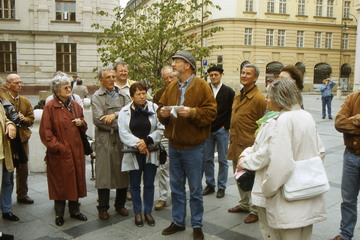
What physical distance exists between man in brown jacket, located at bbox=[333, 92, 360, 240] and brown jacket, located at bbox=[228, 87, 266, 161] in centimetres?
123

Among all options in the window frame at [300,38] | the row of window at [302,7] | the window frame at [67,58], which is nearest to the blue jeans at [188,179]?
the window frame at [67,58]

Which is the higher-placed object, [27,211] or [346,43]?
[346,43]

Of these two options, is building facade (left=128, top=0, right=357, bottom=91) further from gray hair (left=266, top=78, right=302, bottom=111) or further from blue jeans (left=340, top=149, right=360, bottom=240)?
gray hair (left=266, top=78, right=302, bottom=111)

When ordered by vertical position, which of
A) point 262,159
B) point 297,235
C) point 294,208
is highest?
point 262,159

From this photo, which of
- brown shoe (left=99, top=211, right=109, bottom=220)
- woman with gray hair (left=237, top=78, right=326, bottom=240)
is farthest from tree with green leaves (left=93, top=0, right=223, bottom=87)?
woman with gray hair (left=237, top=78, right=326, bottom=240)

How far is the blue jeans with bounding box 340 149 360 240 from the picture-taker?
394 cm

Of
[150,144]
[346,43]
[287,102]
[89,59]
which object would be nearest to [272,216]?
[287,102]

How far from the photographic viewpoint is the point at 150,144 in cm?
466

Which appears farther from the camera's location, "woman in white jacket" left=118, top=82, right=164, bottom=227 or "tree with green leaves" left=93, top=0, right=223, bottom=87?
"tree with green leaves" left=93, top=0, right=223, bottom=87

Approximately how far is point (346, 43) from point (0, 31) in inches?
1588

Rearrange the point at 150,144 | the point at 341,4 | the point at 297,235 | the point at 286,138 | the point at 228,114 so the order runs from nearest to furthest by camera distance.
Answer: the point at 286,138, the point at 297,235, the point at 150,144, the point at 228,114, the point at 341,4

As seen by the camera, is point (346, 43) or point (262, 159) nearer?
point (262, 159)

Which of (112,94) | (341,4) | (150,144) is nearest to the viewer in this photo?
(150,144)

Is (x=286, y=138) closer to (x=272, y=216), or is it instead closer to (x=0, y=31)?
(x=272, y=216)
